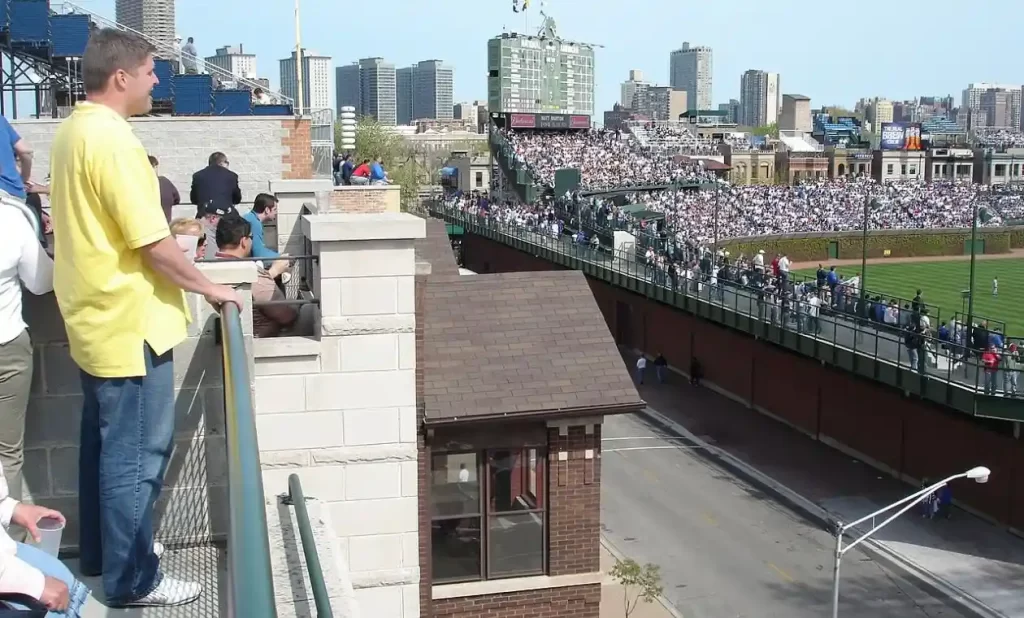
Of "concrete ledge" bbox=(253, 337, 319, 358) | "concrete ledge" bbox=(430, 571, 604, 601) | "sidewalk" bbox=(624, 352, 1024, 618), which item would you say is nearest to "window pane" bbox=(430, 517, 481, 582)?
"concrete ledge" bbox=(430, 571, 604, 601)

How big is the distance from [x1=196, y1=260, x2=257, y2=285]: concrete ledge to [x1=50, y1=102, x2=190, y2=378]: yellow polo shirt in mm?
1205

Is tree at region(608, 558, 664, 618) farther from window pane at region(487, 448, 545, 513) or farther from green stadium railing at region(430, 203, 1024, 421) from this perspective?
green stadium railing at region(430, 203, 1024, 421)

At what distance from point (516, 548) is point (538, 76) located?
3260 inches

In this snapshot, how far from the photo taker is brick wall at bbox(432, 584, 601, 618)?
496 inches

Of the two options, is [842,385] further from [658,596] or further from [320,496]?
[320,496]

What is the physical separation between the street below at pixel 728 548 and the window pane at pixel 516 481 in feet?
28.8

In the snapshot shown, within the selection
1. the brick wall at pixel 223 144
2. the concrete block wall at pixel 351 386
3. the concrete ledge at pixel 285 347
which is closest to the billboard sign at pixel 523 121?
the brick wall at pixel 223 144

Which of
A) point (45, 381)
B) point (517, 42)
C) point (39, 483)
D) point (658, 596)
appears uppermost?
point (517, 42)

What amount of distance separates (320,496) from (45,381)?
186 cm

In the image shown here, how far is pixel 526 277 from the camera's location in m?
14.1

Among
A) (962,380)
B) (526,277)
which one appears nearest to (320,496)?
(526,277)

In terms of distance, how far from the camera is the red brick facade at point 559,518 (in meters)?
12.6

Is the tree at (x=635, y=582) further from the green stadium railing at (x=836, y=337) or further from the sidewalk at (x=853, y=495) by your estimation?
the green stadium railing at (x=836, y=337)

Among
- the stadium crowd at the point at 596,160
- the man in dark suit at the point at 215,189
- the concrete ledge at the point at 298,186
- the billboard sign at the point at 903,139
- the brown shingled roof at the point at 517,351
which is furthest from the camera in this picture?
A: the billboard sign at the point at 903,139
